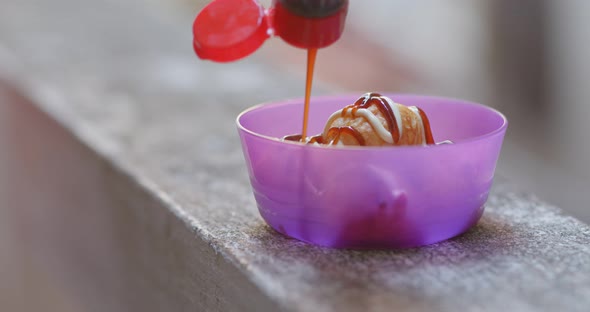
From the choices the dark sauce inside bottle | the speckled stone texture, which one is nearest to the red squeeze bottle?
the dark sauce inside bottle

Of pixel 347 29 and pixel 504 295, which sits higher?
pixel 504 295

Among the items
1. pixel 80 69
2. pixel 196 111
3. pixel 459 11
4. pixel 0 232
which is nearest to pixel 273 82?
pixel 196 111

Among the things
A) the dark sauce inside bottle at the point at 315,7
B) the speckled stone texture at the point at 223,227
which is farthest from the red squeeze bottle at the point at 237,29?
the speckled stone texture at the point at 223,227

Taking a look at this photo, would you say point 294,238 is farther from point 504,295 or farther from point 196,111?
point 196,111

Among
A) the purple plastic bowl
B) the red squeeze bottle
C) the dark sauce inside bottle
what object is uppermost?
the dark sauce inside bottle

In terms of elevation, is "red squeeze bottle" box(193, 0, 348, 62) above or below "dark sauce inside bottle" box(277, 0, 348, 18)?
below

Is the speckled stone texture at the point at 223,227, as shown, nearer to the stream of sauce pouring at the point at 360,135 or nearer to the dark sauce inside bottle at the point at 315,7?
A: the stream of sauce pouring at the point at 360,135

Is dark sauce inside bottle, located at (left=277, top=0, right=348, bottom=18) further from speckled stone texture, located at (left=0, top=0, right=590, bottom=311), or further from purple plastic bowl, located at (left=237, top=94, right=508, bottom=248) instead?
speckled stone texture, located at (left=0, top=0, right=590, bottom=311)
